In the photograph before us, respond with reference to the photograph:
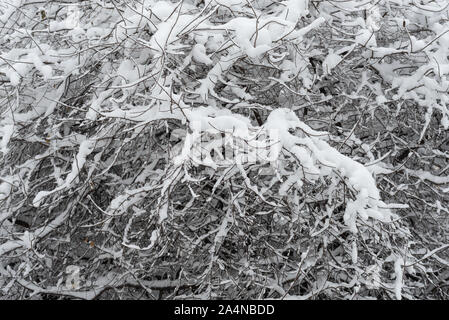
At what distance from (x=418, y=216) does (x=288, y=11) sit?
1.97 m

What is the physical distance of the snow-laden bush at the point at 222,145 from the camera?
255 centimetres

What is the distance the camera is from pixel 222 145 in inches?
103

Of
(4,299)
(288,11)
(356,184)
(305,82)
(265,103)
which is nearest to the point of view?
(356,184)

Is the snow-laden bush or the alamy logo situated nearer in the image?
the alamy logo

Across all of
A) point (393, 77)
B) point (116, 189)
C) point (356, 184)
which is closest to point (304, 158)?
point (356, 184)

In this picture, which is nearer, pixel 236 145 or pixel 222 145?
pixel 236 145

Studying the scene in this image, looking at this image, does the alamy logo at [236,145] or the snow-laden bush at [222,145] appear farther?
the snow-laden bush at [222,145]

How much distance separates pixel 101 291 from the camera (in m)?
3.57

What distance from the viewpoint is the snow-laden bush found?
2.55 metres

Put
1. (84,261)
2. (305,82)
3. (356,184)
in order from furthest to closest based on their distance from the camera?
1. (84,261)
2. (305,82)
3. (356,184)

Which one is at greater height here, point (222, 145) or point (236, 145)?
point (236, 145)

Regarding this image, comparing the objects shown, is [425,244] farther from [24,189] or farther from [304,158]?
[24,189]

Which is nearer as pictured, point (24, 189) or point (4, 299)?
point (24, 189)
